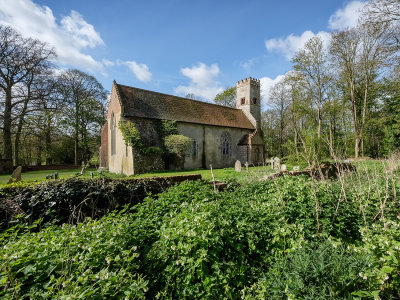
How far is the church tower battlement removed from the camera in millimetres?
27853

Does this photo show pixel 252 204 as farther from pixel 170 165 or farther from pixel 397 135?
pixel 397 135

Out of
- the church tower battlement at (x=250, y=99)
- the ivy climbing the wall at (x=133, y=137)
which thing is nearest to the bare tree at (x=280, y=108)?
the church tower battlement at (x=250, y=99)

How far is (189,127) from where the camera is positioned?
20891 mm

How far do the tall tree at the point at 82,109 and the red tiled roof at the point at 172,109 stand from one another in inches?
603

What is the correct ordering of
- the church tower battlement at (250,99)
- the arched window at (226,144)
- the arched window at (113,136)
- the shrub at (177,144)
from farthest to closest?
the church tower battlement at (250,99)
the arched window at (226,144)
the arched window at (113,136)
the shrub at (177,144)

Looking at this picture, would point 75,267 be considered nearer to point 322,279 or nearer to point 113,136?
point 322,279

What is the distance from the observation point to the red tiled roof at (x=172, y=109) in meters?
18.2

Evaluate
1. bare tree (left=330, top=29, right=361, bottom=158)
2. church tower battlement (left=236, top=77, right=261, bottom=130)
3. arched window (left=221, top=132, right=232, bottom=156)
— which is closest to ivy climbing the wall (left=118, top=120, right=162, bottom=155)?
arched window (left=221, top=132, right=232, bottom=156)

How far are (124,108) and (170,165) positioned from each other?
6.59 meters

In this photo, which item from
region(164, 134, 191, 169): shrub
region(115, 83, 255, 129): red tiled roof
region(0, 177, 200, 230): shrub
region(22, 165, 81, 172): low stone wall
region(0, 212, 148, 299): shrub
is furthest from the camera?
region(22, 165, 81, 172): low stone wall

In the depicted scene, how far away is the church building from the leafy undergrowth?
14.1 metres

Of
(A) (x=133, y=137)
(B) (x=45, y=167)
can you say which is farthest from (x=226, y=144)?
(B) (x=45, y=167)

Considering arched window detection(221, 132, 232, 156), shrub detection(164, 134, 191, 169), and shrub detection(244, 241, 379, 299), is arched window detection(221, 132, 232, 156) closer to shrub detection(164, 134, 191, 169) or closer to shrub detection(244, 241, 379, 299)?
shrub detection(164, 134, 191, 169)

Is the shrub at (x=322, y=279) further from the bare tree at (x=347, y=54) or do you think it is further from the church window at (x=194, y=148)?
the bare tree at (x=347, y=54)
